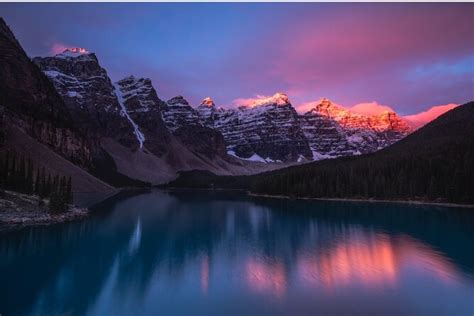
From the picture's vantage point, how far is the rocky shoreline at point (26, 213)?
54.9 metres

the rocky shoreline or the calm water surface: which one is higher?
the rocky shoreline

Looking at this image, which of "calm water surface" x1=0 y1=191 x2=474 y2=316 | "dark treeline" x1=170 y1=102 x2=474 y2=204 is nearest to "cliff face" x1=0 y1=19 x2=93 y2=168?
"dark treeline" x1=170 y1=102 x2=474 y2=204

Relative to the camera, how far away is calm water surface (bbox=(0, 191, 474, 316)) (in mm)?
25750

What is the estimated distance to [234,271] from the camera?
3516 centimetres

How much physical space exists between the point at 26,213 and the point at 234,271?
3873 centimetres

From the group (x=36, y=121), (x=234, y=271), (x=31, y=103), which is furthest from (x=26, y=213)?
(x=31, y=103)

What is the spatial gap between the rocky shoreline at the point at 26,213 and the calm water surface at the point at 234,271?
4143mm

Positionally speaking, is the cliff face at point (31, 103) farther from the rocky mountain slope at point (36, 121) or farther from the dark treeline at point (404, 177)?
the dark treeline at point (404, 177)

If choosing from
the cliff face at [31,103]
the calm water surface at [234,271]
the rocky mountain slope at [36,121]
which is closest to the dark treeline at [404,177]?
the calm water surface at [234,271]

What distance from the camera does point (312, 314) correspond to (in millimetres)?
24094

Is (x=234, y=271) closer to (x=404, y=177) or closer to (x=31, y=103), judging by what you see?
(x=404, y=177)

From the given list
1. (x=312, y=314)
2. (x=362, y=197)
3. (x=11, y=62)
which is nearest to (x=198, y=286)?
(x=312, y=314)

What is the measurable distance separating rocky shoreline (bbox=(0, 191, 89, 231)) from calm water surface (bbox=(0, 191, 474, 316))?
414 cm

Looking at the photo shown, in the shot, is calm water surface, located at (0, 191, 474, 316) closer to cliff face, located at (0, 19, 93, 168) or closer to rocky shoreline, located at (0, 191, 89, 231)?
rocky shoreline, located at (0, 191, 89, 231)
